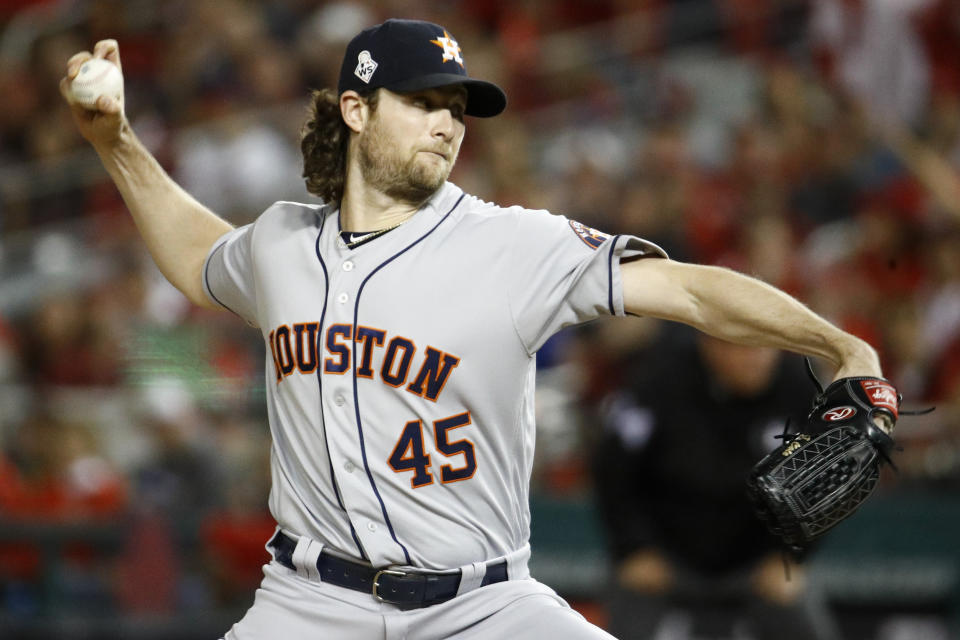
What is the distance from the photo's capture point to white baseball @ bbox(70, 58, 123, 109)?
12.2ft

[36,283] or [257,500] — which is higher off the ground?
[36,283]

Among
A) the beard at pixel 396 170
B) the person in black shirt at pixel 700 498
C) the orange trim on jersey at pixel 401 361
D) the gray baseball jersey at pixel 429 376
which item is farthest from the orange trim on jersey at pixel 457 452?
the person in black shirt at pixel 700 498

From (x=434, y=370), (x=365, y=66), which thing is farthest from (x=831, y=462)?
(x=365, y=66)

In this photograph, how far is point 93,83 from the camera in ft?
12.2

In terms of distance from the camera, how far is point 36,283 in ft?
29.2

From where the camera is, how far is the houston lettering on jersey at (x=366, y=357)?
10.3 feet

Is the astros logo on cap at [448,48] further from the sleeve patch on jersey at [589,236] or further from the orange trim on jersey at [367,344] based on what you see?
the orange trim on jersey at [367,344]

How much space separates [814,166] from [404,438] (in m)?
5.83

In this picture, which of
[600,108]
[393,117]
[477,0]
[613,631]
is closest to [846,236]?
[600,108]


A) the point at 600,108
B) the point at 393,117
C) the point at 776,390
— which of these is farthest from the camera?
the point at 600,108

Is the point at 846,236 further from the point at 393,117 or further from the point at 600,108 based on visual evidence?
the point at 393,117

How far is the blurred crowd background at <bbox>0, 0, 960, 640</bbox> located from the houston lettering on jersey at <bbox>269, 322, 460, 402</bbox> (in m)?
2.52

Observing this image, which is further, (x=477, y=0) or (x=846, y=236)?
(x=477, y=0)

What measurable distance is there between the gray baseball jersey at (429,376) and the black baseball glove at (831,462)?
1.71ft
